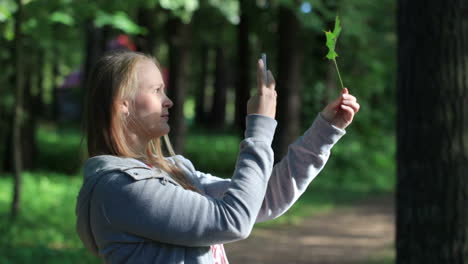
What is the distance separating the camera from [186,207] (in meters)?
1.87

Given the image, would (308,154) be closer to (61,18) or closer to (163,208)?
(163,208)

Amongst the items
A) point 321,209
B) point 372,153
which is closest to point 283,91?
point 321,209

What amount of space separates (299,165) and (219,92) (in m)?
29.2

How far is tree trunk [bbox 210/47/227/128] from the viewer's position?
3051 cm

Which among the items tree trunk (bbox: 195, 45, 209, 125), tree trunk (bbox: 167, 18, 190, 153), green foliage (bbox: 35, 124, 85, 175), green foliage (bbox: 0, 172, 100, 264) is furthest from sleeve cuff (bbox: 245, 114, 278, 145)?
tree trunk (bbox: 195, 45, 209, 125)

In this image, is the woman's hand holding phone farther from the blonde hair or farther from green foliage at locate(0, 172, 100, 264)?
green foliage at locate(0, 172, 100, 264)

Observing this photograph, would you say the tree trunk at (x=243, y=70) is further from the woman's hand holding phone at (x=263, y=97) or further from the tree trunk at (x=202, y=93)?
the woman's hand holding phone at (x=263, y=97)

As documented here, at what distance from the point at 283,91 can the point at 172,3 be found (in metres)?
5.57

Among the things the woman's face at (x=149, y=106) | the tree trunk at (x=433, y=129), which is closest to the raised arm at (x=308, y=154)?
the woman's face at (x=149, y=106)

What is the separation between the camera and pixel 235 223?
186 cm

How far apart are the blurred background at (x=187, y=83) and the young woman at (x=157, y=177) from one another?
528 centimetres

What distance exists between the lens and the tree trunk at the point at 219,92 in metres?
30.5

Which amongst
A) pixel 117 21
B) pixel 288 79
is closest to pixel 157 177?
pixel 117 21

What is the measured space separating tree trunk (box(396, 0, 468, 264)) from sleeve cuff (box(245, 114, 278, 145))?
306cm
